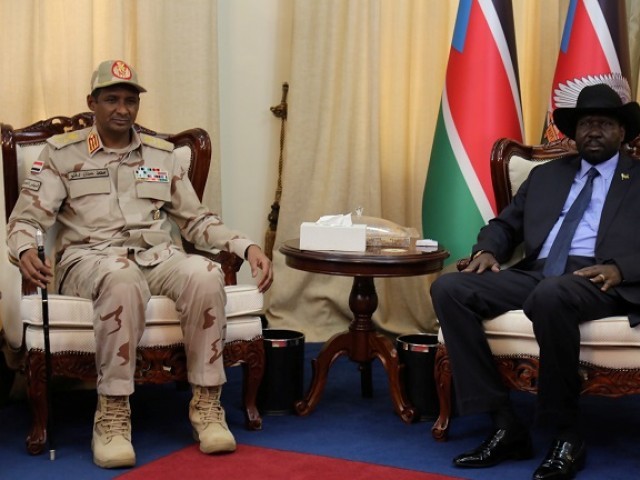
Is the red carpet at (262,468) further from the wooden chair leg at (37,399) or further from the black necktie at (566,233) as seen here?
the black necktie at (566,233)

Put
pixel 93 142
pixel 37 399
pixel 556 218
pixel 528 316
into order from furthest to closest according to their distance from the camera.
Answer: pixel 93 142
pixel 556 218
pixel 37 399
pixel 528 316

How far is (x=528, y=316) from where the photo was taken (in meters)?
2.74

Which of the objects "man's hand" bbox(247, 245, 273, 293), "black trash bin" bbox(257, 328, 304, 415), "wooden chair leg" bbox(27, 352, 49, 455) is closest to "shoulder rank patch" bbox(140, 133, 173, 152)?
"man's hand" bbox(247, 245, 273, 293)

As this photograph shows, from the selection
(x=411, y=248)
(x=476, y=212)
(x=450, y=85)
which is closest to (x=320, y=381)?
(x=411, y=248)

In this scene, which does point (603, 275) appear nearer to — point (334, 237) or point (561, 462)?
point (561, 462)

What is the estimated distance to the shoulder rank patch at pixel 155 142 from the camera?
3344 mm

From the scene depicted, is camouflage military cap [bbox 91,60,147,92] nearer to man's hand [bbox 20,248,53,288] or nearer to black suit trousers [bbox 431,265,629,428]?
man's hand [bbox 20,248,53,288]

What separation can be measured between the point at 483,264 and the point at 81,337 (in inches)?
50.1

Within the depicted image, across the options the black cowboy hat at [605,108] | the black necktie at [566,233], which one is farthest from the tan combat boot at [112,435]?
the black cowboy hat at [605,108]

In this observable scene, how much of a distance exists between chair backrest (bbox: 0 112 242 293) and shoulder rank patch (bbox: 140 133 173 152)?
0.11 metres

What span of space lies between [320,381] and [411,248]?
58cm

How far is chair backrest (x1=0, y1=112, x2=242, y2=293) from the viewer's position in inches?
129

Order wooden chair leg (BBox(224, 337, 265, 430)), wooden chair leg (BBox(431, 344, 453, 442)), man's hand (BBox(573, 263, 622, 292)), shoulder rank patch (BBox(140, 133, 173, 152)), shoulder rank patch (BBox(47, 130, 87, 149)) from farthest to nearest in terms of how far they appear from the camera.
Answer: shoulder rank patch (BBox(140, 133, 173, 152)) → shoulder rank patch (BBox(47, 130, 87, 149)) → wooden chair leg (BBox(224, 337, 265, 430)) → wooden chair leg (BBox(431, 344, 453, 442)) → man's hand (BBox(573, 263, 622, 292))

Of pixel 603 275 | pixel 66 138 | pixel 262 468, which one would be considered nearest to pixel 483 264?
pixel 603 275
